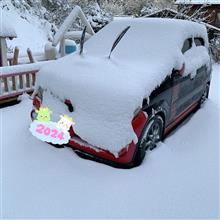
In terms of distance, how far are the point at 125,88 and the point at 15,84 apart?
3.16 m

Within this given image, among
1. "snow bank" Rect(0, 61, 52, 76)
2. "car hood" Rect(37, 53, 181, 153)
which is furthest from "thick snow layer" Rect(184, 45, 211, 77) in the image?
"snow bank" Rect(0, 61, 52, 76)

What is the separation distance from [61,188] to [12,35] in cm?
444

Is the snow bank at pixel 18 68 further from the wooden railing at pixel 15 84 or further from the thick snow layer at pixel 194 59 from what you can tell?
the thick snow layer at pixel 194 59

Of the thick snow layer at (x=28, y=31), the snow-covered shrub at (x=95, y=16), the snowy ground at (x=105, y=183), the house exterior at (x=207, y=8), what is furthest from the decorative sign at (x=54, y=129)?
the snow-covered shrub at (x=95, y=16)

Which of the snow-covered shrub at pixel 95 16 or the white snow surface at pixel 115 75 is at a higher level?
the white snow surface at pixel 115 75

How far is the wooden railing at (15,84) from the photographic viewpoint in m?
5.25

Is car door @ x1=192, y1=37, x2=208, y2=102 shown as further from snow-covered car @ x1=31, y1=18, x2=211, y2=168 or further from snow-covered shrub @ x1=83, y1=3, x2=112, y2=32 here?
snow-covered shrub @ x1=83, y1=3, x2=112, y2=32

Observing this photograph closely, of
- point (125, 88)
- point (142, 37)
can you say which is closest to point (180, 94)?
point (142, 37)

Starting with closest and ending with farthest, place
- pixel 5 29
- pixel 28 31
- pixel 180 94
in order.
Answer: pixel 180 94, pixel 5 29, pixel 28 31

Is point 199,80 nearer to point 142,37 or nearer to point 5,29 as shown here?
point 142,37

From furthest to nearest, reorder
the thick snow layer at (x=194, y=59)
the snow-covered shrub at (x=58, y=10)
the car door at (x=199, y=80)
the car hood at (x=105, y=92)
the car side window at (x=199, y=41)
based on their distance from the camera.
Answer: the snow-covered shrub at (x=58, y=10) < the car side window at (x=199, y=41) < the car door at (x=199, y=80) < the thick snow layer at (x=194, y=59) < the car hood at (x=105, y=92)

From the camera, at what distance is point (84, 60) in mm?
3795

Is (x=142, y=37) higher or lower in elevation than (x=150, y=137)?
higher

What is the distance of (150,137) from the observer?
348cm
